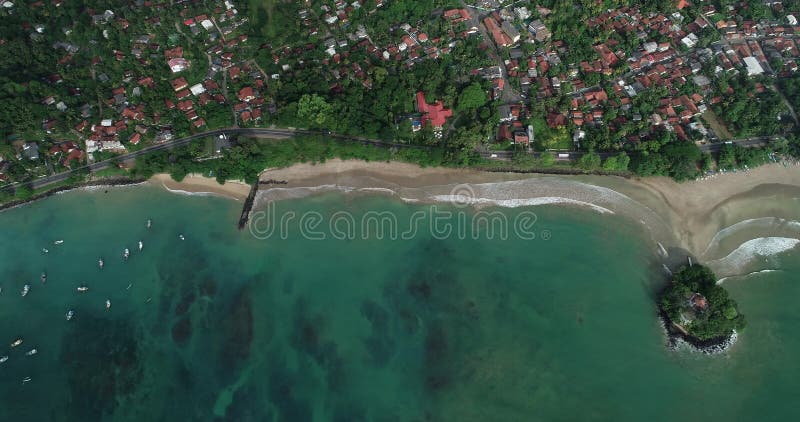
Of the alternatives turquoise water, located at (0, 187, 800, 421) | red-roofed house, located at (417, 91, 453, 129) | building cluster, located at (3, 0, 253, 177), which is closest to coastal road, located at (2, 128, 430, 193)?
building cluster, located at (3, 0, 253, 177)

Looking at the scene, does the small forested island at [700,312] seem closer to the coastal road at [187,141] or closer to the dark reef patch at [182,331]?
the coastal road at [187,141]

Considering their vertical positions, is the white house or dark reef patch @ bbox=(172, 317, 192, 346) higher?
the white house

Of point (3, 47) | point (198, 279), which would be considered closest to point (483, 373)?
point (198, 279)

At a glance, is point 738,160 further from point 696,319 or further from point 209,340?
point 209,340

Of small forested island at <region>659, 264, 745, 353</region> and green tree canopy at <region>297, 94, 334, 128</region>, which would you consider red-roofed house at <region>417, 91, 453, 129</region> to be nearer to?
green tree canopy at <region>297, 94, 334, 128</region>

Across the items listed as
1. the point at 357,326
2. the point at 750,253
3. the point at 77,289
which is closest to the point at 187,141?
the point at 77,289

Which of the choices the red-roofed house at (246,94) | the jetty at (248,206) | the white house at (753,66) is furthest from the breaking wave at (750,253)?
the red-roofed house at (246,94)
